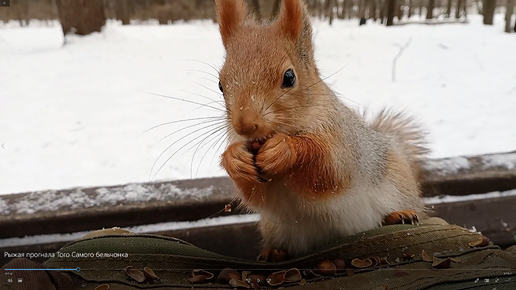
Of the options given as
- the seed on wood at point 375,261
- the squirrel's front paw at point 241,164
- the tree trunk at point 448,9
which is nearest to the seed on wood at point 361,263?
the seed on wood at point 375,261

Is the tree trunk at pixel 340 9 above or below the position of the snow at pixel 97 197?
above

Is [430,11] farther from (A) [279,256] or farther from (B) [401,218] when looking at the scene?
(A) [279,256]

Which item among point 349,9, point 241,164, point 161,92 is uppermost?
point 349,9

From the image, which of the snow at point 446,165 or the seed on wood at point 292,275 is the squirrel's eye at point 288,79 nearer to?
the seed on wood at point 292,275

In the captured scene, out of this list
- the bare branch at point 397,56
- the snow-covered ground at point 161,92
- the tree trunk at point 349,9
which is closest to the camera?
the snow-covered ground at point 161,92

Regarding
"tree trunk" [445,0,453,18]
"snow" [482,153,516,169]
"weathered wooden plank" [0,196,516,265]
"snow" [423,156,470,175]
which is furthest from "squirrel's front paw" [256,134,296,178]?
"tree trunk" [445,0,453,18]

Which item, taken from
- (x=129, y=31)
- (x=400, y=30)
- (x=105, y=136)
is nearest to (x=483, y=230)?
(x=105, y=136)

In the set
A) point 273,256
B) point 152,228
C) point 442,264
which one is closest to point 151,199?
point 152,228
